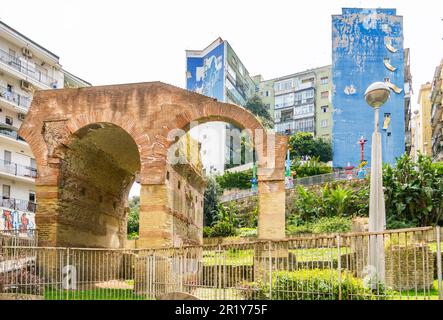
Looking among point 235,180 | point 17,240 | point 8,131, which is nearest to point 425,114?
point 235,180

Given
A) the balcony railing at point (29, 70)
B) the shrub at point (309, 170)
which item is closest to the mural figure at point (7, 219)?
the balcony railing at point (29, 70)

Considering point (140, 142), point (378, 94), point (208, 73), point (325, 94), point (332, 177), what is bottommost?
point (140, 142)

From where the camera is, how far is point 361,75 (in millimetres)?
45938

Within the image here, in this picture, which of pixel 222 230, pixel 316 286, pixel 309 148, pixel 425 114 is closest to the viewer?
pixel 316 286

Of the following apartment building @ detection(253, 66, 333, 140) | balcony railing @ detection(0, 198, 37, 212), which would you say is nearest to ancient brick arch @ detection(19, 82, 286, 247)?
balcony railing @ detection(0, 198, 37, 212)

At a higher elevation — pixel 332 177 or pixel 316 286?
pixel 332 177

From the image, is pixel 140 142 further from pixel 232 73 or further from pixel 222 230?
pixel 232 73

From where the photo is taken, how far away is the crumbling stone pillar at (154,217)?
1469 cm

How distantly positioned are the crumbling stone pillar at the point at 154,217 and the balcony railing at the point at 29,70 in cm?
2414

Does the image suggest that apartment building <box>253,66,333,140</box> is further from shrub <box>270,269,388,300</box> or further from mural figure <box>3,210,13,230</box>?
shrub <box>270,269,388,300</box>

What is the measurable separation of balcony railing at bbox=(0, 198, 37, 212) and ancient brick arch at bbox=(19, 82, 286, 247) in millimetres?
17039

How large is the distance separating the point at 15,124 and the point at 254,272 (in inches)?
1134

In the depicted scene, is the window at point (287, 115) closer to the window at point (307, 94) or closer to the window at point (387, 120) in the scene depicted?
the window at point (307, 94)

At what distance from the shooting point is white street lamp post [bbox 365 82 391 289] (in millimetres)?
9430
